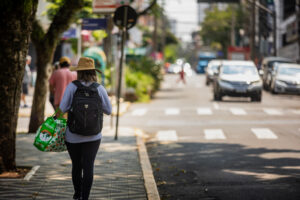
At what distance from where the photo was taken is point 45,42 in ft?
47.2

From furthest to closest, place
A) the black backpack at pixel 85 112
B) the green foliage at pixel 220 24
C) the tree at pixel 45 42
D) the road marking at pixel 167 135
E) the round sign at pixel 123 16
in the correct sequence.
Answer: the green foliage at pixel 220 24
the road marking at pixel 167 135
the round sign at pixel 123 16
the tree at pixel 45 42
the black backpack at pixel 85 112

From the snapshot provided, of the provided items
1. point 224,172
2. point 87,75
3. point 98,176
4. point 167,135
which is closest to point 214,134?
point 167,135

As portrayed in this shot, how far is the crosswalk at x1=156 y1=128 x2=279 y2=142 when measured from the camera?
15.2 metres

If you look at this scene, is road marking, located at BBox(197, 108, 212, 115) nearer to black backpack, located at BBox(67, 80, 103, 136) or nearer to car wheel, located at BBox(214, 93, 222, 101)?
car wheel, located at BBox(214, 93, 222, 101)

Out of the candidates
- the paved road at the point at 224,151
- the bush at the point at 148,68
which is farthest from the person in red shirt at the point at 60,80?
the bush at the point at 148,68

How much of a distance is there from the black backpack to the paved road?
2.04 metres

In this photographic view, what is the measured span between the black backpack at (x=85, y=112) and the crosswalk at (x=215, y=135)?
856 centimetres

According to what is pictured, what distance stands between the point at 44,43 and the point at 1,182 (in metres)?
6.25

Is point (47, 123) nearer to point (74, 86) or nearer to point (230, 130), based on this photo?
point (74, 86)

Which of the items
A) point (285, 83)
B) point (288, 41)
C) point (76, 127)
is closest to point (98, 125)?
point (76, 127)

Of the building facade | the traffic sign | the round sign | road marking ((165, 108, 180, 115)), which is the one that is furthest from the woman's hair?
the building facade

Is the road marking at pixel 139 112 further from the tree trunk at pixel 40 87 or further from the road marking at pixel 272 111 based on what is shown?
the tree trunk at pixel 40 87

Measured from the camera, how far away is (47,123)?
23.1 ft

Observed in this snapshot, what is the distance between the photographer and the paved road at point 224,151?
860 centimetres
